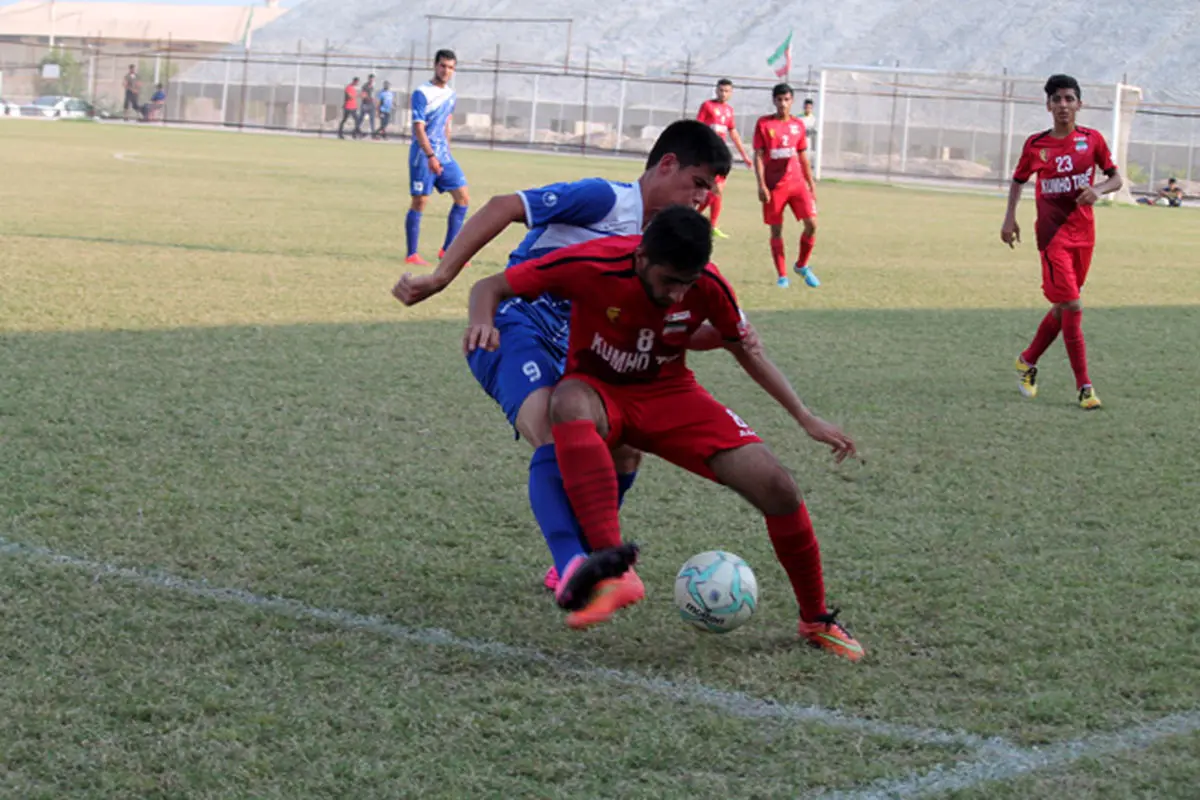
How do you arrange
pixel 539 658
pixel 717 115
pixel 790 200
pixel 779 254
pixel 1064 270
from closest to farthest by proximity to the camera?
pixel 539 658 < pixel 1064 270 < pixel 779 254 < pixel 790 200 < pixel 717 115

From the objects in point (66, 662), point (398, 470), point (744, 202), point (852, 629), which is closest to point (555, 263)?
point (852, 629)

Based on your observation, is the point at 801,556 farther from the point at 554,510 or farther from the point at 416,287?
the point at 416,287

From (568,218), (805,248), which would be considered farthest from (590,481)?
(805,248)

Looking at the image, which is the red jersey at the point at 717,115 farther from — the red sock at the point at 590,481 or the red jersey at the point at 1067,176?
the red sock at the point at 590,481

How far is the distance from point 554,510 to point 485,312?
56cm

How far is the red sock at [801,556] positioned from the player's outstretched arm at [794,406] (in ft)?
0.62

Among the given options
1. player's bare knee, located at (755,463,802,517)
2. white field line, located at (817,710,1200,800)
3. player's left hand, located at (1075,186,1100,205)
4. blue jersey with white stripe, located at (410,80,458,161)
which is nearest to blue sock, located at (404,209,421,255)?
blue jersey with white stripe, located at (410,80,458,161)

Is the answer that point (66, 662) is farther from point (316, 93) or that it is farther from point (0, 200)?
point (316, 93)

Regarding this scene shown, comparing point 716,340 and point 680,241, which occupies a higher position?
point 680,241

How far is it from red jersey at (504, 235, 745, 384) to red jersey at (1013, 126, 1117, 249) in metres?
4.75

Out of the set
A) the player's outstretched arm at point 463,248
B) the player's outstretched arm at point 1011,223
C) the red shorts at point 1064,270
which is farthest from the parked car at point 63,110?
the player's outstretched arm at point 463,248

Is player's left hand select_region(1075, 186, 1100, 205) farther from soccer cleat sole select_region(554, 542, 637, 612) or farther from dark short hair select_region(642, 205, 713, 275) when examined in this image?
soccer cleat sole select_region(554, 542, 637, 612)

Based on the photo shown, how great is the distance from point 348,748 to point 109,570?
4.93ft

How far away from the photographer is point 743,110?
218 feet
